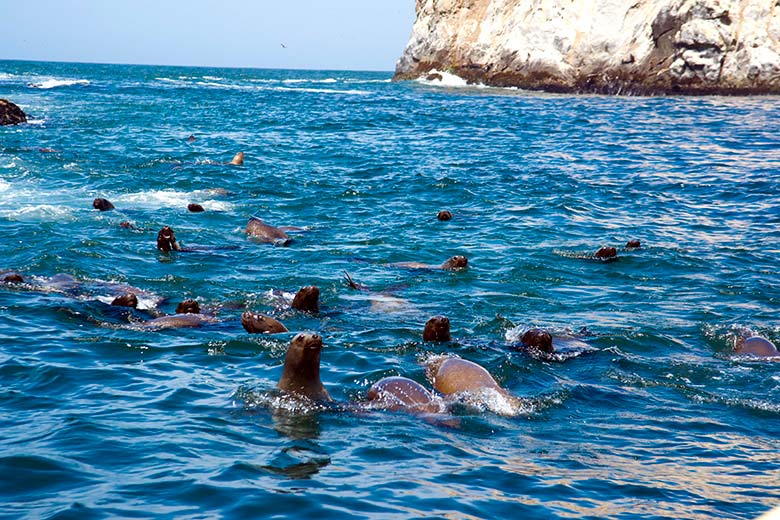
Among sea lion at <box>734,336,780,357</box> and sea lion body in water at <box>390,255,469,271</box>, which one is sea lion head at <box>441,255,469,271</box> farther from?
sea lion at <box>734,336,780,357</box>

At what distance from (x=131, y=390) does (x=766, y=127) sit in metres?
28.6

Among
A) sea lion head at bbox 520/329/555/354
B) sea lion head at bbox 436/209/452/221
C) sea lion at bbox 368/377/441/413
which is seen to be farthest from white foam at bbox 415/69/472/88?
sea lion at bbox 368/377/441/413

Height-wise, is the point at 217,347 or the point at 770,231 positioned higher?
the point at 770,231

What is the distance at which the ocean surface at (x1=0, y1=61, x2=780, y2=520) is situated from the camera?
6020 millimetres

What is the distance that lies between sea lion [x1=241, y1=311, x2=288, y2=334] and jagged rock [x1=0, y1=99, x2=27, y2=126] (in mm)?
26697

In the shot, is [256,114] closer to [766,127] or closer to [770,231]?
[766,127]

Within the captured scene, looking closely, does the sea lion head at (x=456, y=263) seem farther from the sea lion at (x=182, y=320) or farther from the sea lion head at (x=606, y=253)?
the sea lion at (x=182, y=320)

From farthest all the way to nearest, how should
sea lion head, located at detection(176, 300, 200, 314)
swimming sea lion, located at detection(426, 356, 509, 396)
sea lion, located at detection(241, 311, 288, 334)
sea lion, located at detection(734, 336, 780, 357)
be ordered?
1. sea lion head, located at detection(176, 300, 200, 314)
2. sea lion, located at detection(241, 311, 288, 334)
3. sea lion, located at detection(734, 336, 780, 357)
4. swimming sea lion, located at detection(426, 356, 509, 396)

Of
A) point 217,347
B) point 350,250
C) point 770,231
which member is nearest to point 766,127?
point 770,231

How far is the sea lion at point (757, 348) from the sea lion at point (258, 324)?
5.21 meters

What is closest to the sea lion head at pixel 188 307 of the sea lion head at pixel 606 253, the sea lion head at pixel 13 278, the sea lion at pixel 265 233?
the sea lion head at pixel 13 278

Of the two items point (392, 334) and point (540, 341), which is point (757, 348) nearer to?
point (540, 341)

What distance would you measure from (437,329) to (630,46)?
151 feet

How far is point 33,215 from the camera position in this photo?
1669 cm
